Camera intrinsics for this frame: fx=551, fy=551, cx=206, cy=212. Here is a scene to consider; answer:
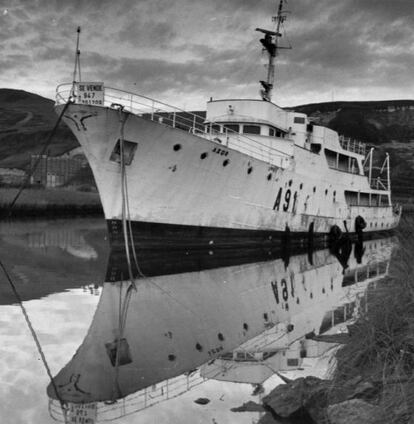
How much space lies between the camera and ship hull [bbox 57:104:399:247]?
19.9m

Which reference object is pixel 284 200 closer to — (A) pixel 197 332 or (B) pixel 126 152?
(B) pixel 126 152

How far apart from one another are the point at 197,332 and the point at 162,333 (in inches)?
27.0

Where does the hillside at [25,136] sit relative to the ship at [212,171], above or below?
above

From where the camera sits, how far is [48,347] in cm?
920

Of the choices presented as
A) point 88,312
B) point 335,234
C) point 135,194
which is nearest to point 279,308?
point 88,312

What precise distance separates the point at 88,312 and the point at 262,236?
1446 cm

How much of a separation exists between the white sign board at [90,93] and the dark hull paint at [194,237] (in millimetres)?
4674

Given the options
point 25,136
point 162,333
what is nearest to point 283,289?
point 162,333

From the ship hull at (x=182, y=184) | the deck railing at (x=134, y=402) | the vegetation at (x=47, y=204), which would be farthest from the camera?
the vegetation at (x=47, y=204)

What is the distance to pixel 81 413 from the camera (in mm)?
6543

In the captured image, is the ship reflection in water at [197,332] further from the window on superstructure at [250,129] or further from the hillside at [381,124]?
the hillside at [381,124]

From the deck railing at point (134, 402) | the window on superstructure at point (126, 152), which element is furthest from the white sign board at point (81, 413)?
the window on superstructure at point (126, 152)

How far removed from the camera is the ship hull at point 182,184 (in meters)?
19.9

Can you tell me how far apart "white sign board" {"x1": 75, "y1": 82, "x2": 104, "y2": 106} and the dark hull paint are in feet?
15.3
